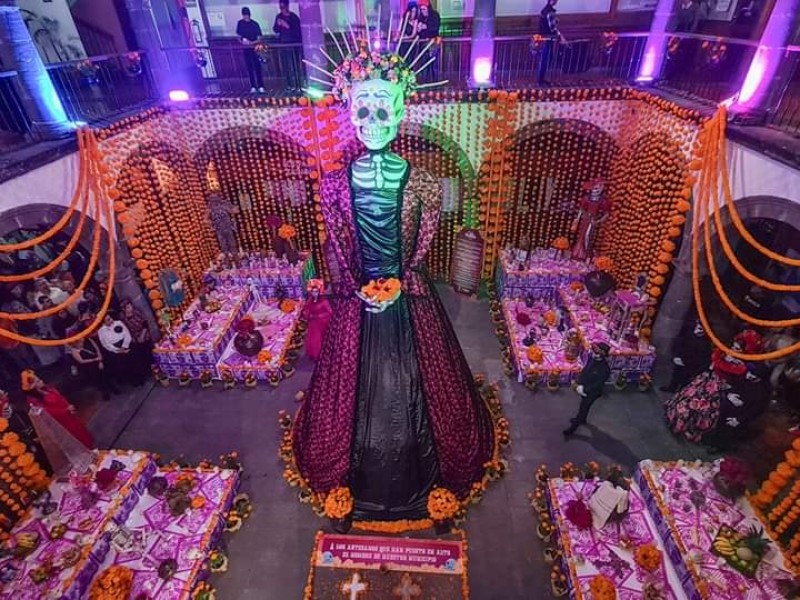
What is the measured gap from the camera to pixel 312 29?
27.0ft

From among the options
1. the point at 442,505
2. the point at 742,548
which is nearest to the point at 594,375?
the point at 742,548

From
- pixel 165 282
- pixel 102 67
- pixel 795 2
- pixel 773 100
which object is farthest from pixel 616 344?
pixel 102 67

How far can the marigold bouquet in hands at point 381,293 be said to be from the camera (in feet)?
13.6

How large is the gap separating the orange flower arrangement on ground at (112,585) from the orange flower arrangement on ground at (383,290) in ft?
12.0

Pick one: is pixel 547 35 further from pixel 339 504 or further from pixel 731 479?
pixel 339 504

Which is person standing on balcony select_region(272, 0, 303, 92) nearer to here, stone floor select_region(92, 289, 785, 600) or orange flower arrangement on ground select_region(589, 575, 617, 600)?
stone floor select_region(92, 289, 785, 600)

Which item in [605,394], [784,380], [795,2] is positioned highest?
[795,2]

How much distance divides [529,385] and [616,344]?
1488 mm

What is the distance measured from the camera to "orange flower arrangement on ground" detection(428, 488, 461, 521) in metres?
4.88

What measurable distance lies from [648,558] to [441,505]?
2.06 metres

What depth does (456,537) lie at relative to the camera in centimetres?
518

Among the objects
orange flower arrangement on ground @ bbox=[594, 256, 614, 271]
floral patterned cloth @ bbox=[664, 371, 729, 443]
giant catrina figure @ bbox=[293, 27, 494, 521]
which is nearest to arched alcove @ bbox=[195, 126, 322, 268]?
giant catrina figure @ bbox=[293, 27, 494, 521]

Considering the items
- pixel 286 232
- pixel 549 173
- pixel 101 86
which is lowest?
pixel 286 232

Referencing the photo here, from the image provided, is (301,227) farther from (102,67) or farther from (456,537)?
(456,537)
